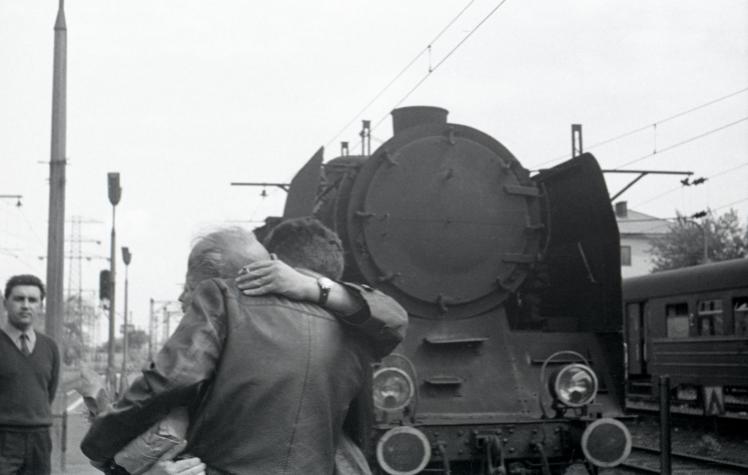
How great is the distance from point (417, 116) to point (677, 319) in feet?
33.0

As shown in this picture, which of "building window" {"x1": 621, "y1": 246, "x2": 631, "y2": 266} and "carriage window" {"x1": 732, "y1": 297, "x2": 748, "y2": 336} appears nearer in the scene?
"carriage window" {"x1": 732, "y1": 297, "x2": 748, "y2": 336}

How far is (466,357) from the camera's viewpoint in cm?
710

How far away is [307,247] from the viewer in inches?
105

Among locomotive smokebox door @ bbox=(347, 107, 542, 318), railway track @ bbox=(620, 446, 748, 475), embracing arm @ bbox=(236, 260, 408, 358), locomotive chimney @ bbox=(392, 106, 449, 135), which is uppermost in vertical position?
locomotive chimney @ bbox=(392, 106, 449, 135)

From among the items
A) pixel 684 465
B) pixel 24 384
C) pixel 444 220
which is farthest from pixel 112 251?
pixel 24 384

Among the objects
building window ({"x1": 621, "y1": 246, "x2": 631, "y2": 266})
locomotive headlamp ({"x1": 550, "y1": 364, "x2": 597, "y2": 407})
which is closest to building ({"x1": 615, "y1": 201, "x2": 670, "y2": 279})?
building window ({"x1": 621, "y1": 246, "x2": 631, "y2": 266})

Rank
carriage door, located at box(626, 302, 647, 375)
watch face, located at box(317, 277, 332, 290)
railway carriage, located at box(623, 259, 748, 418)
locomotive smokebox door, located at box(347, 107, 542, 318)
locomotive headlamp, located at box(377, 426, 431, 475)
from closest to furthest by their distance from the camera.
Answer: watch face, located at box(317, 277, 332, 290), locomotive headlamp, located at box(377, 426, 431, 475), locomotive smokebox door, located at box(347, 107, 542, 318), railway carriage, located at box(623, 259, 748, 418), carriage door, located at box(626, 302, 647, 375)

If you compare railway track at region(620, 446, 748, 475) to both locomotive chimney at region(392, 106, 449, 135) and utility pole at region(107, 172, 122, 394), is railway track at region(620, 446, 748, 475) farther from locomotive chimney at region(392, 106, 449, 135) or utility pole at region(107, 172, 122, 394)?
utility pole at region(107, 172, 122, 394)

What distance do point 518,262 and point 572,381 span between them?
3.87 feet

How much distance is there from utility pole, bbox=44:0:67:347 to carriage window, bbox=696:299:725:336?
9.90m

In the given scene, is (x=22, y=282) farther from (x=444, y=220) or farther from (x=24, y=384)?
(x=444, y=220)

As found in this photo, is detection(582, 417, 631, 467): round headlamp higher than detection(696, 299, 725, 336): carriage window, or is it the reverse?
detection(696, 299, 725, 336): carriage window

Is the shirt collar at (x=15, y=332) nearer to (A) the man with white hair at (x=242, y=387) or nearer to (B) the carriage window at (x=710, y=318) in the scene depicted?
(A) the man with white hair at (x=242, y=387)

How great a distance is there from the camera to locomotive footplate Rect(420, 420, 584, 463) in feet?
20.8
